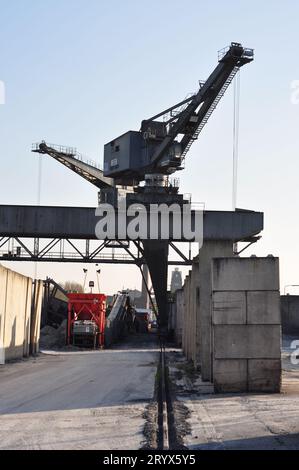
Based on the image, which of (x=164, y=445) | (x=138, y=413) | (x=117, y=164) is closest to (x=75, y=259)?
(x=117, y=164)

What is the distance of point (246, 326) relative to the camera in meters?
16.4

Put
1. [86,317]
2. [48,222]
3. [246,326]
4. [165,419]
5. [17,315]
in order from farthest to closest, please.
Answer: [86,317] < [17,315] < [48,222] < [246,326] < [165,419]

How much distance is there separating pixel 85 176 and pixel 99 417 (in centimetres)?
6042

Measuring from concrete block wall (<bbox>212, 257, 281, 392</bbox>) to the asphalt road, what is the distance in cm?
222

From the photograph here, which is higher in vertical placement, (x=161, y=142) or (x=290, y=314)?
(x=161, y=142)

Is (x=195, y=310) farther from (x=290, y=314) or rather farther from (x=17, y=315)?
(x=290, y=314)

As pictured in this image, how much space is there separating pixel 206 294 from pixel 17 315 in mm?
11706

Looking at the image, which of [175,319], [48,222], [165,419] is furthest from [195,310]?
[175,319]

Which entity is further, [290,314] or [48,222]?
[290,314]

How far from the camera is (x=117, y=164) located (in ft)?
150

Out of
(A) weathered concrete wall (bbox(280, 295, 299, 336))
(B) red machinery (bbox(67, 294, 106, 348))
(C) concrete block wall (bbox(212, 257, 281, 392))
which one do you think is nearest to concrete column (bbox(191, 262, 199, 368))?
(C) concrete block wall (bbox(212, 257, 281, 392))

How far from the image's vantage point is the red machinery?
129 feet

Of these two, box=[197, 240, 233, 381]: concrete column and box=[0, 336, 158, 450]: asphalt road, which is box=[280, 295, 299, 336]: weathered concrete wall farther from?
box=[197, 240, 233, 381]: concrete column
